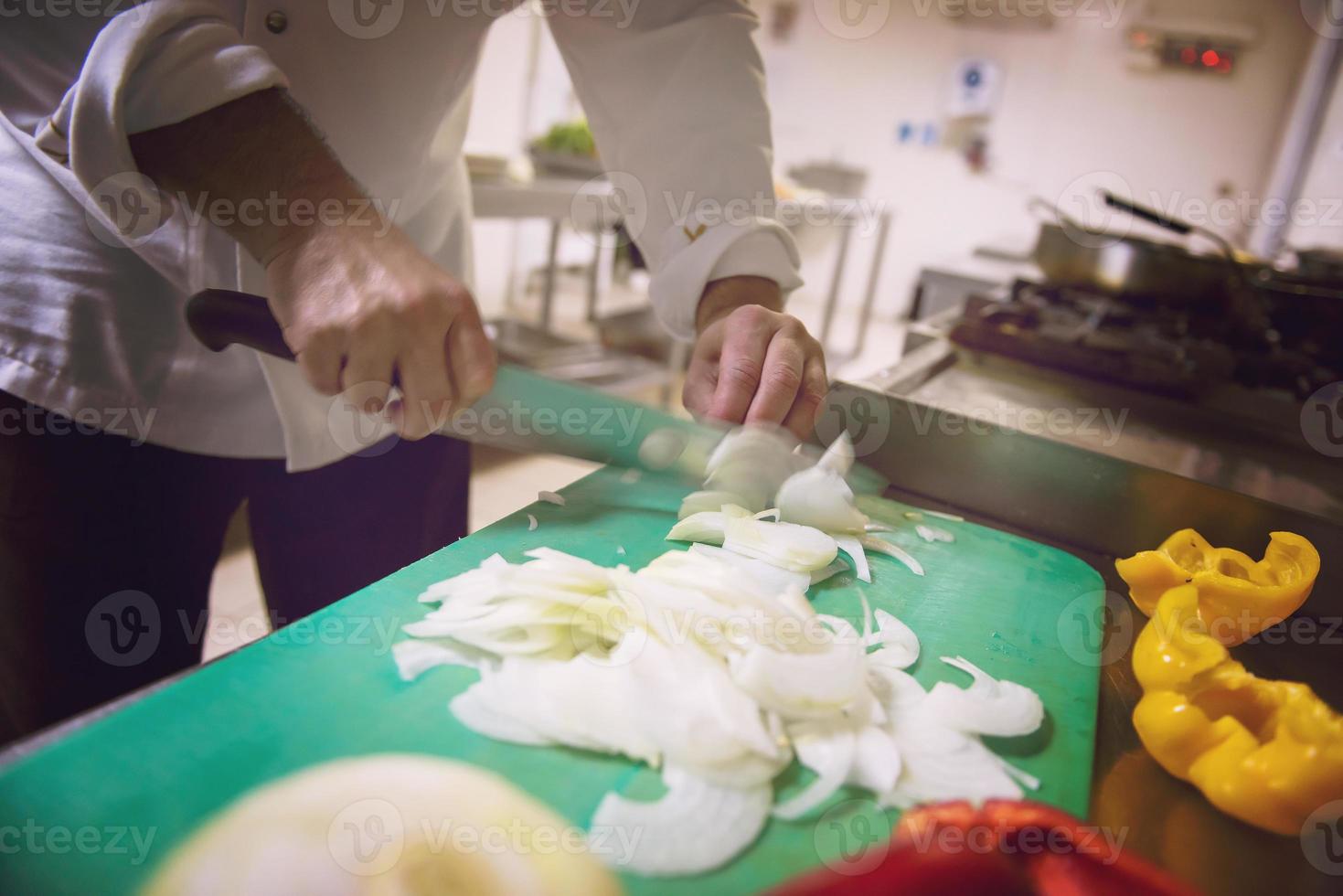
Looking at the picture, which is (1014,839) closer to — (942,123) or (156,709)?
(156,709)

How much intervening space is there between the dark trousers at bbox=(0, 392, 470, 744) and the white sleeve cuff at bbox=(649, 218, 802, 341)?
35 centimetres

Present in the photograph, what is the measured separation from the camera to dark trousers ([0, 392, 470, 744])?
78cm

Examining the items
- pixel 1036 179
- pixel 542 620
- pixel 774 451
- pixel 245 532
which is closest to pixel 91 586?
pixel 542 620

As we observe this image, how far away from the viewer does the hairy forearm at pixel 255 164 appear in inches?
25.2

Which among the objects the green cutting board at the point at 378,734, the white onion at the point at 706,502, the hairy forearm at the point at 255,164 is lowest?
the green cutting board at the point at 378,734

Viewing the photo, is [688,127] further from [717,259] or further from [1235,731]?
[1235,731]

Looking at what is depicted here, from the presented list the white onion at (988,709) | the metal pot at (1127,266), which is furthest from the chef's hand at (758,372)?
the metal pot at (1127,266)

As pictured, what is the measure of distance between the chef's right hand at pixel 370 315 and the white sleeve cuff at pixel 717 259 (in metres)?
0.38

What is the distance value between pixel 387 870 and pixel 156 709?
0.65 ft

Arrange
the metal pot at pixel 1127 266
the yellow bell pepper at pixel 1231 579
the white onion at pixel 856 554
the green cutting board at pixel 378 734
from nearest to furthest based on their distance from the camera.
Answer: the green cutting board at pixel 378 734 → the yellow bell pepper at pixel 1231 579 → the white onion at pixel 856 554 → the metal pot at pixel 1127 266

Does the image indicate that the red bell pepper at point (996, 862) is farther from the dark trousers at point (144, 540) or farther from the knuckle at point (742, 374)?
the dark trousers at point (144, 540)

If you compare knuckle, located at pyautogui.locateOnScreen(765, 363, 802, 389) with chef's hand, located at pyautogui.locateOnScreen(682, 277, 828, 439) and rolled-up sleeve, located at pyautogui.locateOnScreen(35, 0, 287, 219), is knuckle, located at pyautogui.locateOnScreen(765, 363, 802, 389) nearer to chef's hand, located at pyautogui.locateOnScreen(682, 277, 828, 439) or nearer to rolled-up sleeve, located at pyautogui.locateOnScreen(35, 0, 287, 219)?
chef's hand, located at pyautogui.locateOnScreen(682, 277, 828, 439)

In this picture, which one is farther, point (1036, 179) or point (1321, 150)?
point (1036, 179)

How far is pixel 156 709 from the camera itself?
0.52 meters
